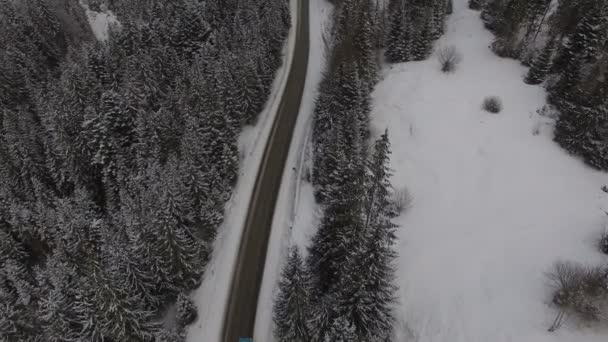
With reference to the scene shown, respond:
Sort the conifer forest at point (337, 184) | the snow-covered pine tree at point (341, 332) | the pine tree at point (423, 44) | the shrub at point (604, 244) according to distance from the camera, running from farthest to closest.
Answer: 1. the pine tree at point (423, 44)
2. the conifer forest at point (337, 184)
3. the shrub at point (604, 244)
4. the snow-covered pine tree at point (341, 332)

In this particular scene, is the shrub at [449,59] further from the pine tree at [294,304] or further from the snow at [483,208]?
the pine tree at [294,304]

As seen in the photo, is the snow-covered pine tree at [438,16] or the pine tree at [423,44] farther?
the snow-covered pine tree at [438,16]

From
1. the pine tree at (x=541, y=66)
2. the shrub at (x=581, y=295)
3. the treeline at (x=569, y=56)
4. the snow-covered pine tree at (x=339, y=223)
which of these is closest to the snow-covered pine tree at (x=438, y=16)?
the treeline at (x=569, y=56)

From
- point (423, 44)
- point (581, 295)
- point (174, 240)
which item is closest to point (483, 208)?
point (581, 295)

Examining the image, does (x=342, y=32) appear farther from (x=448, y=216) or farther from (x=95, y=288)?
(x=95, y=288)

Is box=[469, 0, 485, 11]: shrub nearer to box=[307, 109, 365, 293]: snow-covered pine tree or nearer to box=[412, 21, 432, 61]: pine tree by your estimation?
box=[412, 21, 432, 61]: pine tree

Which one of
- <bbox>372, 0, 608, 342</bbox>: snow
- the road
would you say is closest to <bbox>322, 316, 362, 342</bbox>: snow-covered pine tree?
<bbox>372, 0, 608, 342</bbox>: snow

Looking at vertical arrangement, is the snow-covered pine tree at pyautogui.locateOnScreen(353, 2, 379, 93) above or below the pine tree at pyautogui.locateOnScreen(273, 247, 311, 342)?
above

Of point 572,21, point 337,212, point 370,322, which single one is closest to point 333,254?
point 337,212

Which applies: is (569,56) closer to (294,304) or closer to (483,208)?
(483,208)
